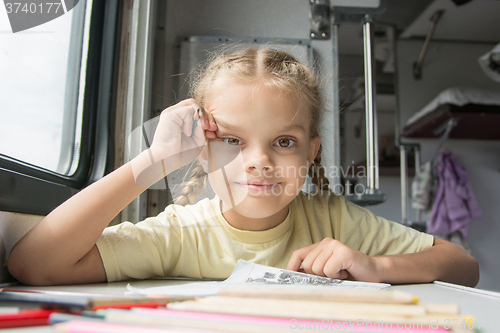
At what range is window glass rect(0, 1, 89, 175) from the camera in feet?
2.04

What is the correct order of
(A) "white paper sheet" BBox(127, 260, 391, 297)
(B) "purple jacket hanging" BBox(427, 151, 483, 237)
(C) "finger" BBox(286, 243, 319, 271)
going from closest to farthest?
(A) "white paper sheet" BBox(127, 260, 391, 297) < (C) "finger" BBox(286, 243, 319, 271) < (B) "purple jacket hanging" BBox(427, 151, 483, 237)

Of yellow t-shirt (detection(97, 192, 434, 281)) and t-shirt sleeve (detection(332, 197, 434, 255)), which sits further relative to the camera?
t-shirt sleeve (detection(332, 197, 434, 255))

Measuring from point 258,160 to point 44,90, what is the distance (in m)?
0.50

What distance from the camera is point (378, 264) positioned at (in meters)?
0.58

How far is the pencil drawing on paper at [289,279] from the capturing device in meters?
0.49

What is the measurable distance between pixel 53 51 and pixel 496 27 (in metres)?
2.82

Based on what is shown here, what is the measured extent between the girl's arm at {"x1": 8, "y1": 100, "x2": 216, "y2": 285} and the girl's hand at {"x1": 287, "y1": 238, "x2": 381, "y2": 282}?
12.2 inches

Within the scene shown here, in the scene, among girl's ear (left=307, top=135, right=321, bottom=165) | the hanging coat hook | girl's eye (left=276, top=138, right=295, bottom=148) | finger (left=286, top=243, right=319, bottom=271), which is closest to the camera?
finger (left=286, top=243, right=319, bottom=271)

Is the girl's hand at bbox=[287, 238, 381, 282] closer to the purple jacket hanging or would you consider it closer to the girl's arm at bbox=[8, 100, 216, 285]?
the girl's arm at bbox=[8, 100, 216, 285]

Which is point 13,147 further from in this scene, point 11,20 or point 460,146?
point 460,146

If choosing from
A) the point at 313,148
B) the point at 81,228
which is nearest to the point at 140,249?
the point at 81,228

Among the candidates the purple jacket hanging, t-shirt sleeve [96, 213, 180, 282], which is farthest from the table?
the purple jacket hanging

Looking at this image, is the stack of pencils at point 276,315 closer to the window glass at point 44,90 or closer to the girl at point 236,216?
the girl at point 236,216

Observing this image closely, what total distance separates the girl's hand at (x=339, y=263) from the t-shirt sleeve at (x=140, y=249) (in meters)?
0.24
